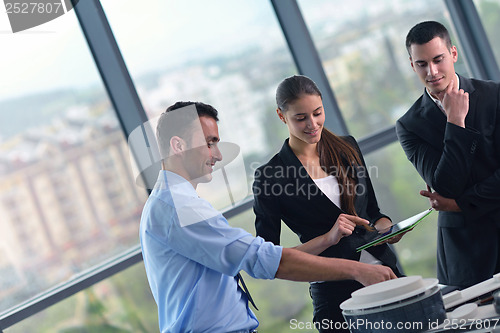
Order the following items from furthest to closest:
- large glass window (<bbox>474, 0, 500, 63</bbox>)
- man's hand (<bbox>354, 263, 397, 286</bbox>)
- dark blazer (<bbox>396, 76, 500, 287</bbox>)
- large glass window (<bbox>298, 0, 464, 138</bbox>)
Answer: large glass window (<bbox>474, 0, 500, 63</bbox>), large glass window (<bbox>298, 0, 464, 138</bbox>), dark blazer (<bbox>396, 76, 500, 287</bbox>), man's hand (<bbox>354, 263, 397, 286</bbox>)

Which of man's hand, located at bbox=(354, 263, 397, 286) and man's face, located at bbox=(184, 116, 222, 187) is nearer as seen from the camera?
man's hand, located at bbox=(354, 263, 397, 286)

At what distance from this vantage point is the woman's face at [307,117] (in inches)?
79.1

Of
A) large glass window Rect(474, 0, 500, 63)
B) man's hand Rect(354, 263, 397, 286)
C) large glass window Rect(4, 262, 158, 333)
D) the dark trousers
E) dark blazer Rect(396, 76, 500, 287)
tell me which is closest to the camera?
man's hand Rect(354, 263, 397, 286)

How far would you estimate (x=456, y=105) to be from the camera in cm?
209

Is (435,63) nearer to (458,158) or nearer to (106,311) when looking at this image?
(458,158)

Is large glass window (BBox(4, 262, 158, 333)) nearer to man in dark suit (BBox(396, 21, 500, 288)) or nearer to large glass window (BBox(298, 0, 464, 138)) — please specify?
man in dark suit (BBox(396, 21, 500, 288))

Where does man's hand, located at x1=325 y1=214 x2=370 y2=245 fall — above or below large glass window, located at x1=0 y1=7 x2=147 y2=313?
below

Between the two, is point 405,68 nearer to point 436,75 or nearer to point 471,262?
point 436,75

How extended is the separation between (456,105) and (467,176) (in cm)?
27

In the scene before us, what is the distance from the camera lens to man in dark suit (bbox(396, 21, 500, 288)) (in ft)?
6.78

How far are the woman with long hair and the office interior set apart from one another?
0.56 meters

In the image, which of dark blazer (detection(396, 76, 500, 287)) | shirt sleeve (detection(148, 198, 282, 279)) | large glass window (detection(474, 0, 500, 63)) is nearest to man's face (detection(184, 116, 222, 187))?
shirt sleeve (detection(148, 198, 282, 279))

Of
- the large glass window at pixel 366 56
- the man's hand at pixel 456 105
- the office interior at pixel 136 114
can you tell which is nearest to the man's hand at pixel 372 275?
the man's hand at pixel 456 105

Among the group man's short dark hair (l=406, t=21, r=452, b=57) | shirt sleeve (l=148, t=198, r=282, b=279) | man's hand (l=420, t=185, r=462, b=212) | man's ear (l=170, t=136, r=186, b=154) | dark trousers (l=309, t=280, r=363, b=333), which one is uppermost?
man's short dark hair (l=406, t=21, r=452, b=57)
